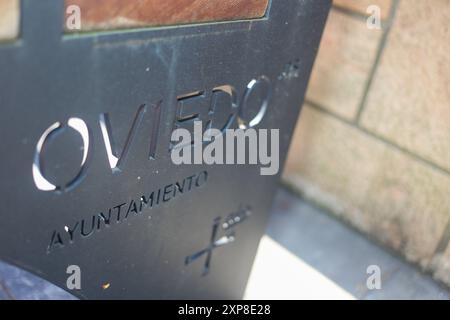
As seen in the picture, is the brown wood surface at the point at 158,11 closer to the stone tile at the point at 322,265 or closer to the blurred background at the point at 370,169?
the blurred background at the point at 370,169

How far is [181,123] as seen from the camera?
105 cm

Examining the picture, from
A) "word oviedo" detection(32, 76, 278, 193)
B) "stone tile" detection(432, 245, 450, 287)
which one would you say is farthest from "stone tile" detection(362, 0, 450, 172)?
"word oviedo" detection(32, 76, 278, 193)

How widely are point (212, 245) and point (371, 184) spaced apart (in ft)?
2.20

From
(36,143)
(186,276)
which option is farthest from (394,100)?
(36,143)

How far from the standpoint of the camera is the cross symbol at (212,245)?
135 centimetres

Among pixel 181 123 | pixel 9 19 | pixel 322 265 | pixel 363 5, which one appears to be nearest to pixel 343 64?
pixel 363 5

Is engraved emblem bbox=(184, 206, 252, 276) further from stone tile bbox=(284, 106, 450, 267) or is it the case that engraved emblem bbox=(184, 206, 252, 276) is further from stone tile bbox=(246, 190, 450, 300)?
stone tile bbox=(284, 106, 450, 267)

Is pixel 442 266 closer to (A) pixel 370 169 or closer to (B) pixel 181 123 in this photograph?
(A) pixel 370 169

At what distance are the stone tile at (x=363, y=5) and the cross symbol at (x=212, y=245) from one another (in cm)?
83

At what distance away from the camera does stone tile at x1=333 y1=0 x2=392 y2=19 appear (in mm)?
1542

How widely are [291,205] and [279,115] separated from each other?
0.78 metres

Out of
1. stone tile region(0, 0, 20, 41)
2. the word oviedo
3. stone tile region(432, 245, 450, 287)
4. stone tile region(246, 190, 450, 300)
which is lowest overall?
stone tile region(246, 190, 450, 300)

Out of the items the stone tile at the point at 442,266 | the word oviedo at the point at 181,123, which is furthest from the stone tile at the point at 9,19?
the stone tile at the point at 442,266

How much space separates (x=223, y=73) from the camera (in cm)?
106
